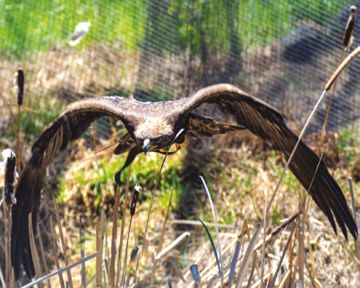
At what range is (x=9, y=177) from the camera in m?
2.02

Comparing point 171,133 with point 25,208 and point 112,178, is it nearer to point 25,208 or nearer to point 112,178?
point 25,208

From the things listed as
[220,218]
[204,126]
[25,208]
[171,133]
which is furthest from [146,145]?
[220,218]

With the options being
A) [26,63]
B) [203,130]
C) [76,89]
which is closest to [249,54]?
[76,89]

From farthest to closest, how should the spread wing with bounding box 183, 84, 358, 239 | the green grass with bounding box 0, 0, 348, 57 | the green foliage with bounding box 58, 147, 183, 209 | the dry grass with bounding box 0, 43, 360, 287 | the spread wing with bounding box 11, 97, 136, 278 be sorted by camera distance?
the green grass with bounding box 0, 0, 348, 57, the green foliage with bounding box 58, 147, 183, 209, the dry grass with bounding box 0, 43, 360, 287, the spread wing with bounding box 11, 97, 136, 278, the spread wing with bounding box 183, 84, 358, 239

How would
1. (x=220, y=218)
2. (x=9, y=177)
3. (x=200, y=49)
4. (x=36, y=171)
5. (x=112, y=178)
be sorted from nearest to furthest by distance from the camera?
(x=9, y=177), (x=36, y=171), (x=220, y=218), (x=112, y=178), (x=200, y=49)

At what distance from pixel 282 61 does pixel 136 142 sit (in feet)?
7.51

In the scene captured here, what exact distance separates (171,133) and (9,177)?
0.96 m

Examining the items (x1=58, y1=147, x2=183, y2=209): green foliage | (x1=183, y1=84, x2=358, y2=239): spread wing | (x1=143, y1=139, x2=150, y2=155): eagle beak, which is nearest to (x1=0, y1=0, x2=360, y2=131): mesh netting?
(x1=58, y1=147, x2=183, y2=209): green foliage

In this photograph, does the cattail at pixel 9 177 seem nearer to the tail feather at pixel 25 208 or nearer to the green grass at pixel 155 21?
the tail feather at pixel 25 208

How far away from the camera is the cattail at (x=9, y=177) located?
2.02 meters

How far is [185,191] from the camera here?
15.8 ft

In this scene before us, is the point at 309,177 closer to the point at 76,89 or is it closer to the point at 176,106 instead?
the point at 176,106

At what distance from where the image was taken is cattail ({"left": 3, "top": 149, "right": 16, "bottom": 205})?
6.63 ft

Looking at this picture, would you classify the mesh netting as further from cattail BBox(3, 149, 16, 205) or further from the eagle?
cattail BBox(3, 149, 16, 205)
